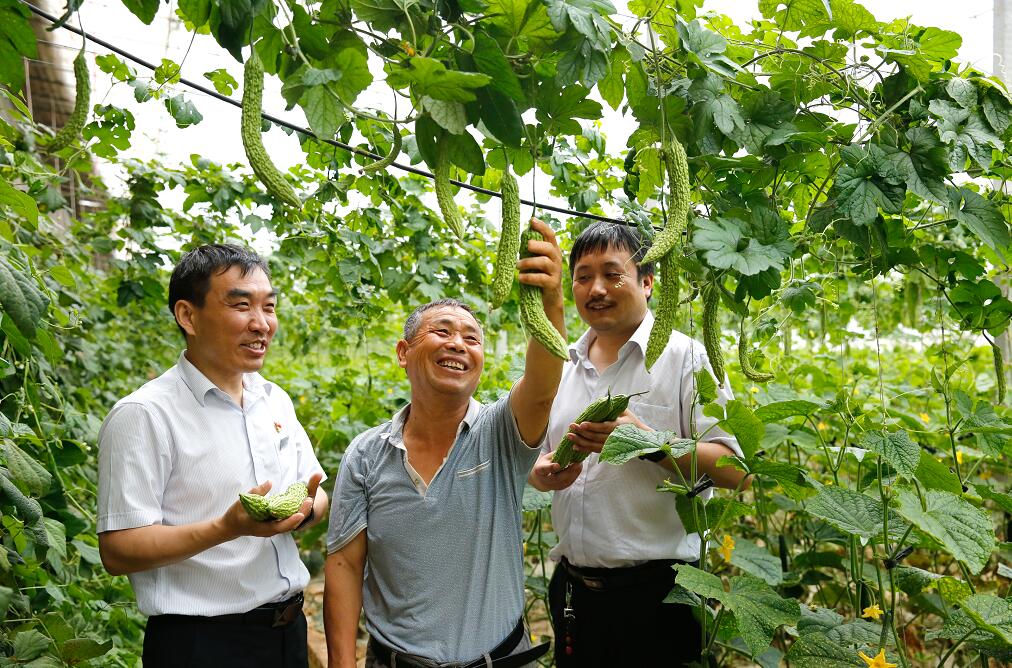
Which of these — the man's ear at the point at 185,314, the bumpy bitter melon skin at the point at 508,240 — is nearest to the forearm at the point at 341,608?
the man's ear at the point at 185,314

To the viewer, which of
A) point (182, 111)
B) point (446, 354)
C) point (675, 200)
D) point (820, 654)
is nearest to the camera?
point (675, 200)

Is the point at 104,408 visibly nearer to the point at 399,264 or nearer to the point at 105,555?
the point at 399,264

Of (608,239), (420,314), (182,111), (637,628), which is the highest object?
(182,111)

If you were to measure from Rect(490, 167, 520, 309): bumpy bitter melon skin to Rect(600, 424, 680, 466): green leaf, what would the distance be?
58 centimetres

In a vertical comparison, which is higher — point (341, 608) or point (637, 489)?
point (637, 489)

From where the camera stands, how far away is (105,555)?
172cm

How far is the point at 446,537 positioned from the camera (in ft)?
6.09

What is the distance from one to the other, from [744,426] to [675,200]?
60 cm

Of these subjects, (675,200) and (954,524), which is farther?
(954,524)

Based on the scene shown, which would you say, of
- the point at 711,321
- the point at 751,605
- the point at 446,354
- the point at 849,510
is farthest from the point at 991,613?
the point at 446,354

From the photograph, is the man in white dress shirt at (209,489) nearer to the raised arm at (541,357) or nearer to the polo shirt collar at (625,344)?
the raised arm at (541,357)

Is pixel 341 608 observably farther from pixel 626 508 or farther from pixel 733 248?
pixel 733 248

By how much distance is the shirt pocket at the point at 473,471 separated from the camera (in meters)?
1.92

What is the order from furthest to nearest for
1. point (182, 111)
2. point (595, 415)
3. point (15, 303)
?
point (182, 111)
point (595, 415)
point (15, 303)
